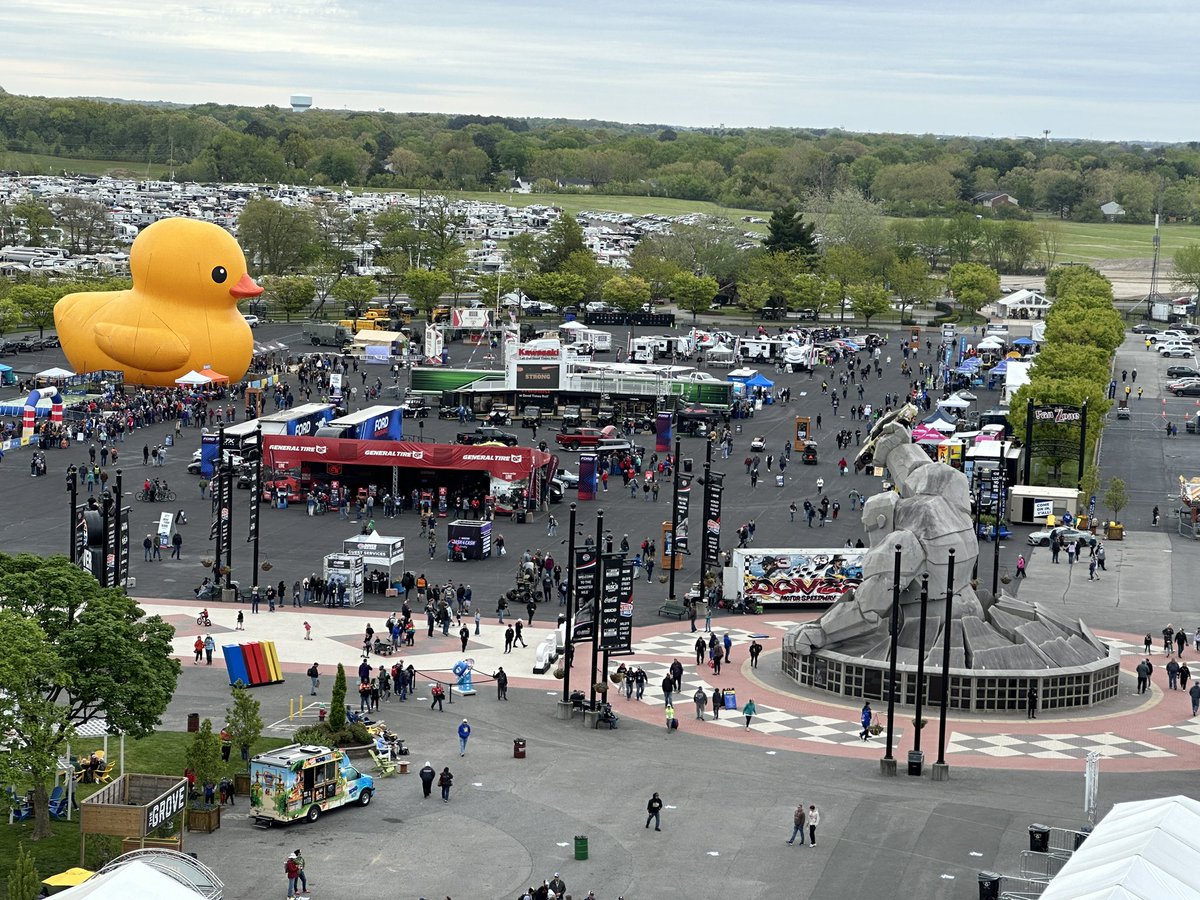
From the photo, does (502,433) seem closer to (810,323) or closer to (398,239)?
(810,323)

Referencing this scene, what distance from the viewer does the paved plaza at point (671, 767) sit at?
1471 inches

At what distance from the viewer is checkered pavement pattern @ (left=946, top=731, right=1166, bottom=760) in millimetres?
46594

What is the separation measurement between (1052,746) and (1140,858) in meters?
16.7

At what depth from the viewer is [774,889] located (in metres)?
36.4

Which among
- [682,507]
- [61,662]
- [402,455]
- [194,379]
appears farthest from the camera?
Result: [194,379]

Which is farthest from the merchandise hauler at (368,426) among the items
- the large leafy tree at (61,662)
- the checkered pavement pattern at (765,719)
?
the large leafy tree at (61,662)

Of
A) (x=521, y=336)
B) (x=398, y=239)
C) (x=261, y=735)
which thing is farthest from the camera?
(x=398, y=239)

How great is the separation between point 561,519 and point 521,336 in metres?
65.0

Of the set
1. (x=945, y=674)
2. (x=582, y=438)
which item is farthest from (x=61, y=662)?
(x=582, y=438)

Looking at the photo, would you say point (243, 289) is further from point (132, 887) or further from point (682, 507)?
point (132, 887)

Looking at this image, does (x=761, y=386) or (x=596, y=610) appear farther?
(x=761, y=386)

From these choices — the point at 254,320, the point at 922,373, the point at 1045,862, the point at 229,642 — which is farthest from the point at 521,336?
the point at 1045,862

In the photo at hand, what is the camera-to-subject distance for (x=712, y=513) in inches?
2547

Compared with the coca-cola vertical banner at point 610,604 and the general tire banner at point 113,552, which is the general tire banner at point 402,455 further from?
the coca-cola vertical banner at point 610,604
